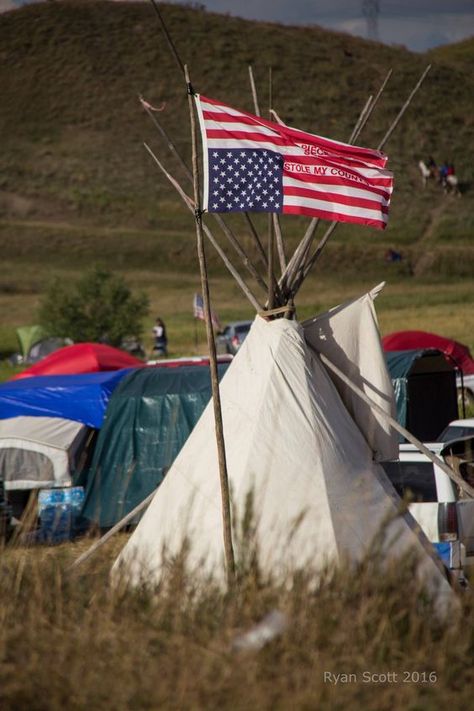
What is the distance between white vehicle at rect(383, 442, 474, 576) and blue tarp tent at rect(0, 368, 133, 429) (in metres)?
6.25

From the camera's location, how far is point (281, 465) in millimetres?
8188

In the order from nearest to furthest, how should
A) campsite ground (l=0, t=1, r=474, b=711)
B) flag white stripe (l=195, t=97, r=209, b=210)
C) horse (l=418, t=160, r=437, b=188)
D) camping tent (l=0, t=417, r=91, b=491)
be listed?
1. campsite ground (l=0, t=1, r=474, b=711)
2. flag white stripe (l=195, t=97, r=209, b=210)
3. camping tent (l=0, t=417, r=91, b=491)
4. horse (l=418, t=160, r=437, b=188)

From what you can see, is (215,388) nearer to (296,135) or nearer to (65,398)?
(296,135)

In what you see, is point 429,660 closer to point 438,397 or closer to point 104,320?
point 438,397

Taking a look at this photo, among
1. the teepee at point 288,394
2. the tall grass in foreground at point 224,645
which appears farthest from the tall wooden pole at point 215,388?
the tall grass in foreground at point 224,645

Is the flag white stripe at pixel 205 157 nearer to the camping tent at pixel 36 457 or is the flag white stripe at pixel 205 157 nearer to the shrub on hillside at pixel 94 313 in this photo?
the camping tent at pixel 36 457

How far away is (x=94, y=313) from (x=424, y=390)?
24.5m

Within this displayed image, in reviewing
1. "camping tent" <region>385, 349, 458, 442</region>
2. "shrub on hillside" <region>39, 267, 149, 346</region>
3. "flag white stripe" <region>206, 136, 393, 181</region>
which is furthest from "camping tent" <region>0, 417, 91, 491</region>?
"shrub on hillside" <region>39, 267, 149, 346</region>

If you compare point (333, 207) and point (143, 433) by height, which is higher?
point (333, 207)

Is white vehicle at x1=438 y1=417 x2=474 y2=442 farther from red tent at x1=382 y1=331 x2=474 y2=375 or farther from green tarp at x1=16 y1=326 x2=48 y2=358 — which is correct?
Answer: green tarp at x1=16 y1=326 x2=48 y2=358

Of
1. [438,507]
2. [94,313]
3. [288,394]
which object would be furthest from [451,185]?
[288,394]

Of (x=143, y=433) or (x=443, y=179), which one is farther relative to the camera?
(x=443, y=179)

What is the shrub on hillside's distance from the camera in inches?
1566

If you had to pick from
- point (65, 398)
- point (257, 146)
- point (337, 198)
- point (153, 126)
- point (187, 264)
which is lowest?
point (65, 398)
